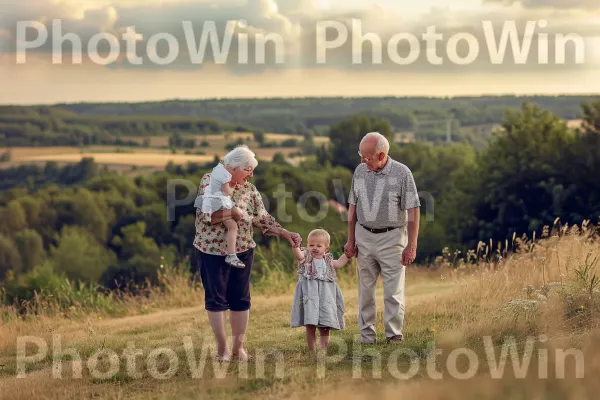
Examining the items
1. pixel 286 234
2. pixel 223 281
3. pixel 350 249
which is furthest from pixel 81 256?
pixel 223 281

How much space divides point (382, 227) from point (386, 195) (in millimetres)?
343

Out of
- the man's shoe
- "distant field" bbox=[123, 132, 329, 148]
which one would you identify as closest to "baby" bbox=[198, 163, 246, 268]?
the man's shoe

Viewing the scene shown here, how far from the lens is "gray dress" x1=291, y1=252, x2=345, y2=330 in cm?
1000

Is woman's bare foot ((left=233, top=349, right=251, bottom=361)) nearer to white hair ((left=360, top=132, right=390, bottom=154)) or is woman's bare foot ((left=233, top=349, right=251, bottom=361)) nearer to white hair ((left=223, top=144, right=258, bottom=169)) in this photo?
white hair ((left=223, top=144, right=258, bottom=169))

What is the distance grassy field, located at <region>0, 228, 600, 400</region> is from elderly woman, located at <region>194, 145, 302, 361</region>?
1.49 feet

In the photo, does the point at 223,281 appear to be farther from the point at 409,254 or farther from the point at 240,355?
the point at 409,254

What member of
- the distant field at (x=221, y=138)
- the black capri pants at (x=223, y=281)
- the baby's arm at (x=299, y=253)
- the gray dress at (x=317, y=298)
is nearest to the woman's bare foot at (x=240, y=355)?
the black capri pants at (x=223, y=281)

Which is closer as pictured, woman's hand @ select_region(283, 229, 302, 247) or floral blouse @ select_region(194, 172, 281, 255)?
floral blouse @ select_region(194, 172, 281, 255)

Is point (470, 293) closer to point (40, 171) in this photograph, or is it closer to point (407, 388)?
point (407, 388)

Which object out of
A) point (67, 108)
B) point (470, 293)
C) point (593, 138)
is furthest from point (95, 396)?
point (67, 108)

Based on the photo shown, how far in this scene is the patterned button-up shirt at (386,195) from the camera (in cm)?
1011

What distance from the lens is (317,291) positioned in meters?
10.1

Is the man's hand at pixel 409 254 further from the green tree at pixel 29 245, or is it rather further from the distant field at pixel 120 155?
the distant field at pixel 120 155

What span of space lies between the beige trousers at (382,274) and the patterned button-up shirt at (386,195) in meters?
0.16
